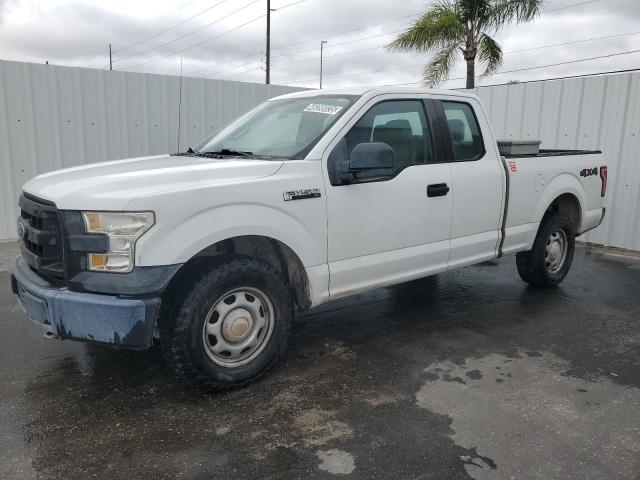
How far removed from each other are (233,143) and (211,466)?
2.47 m

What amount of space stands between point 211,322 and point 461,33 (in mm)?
13009

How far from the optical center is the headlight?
118 inches

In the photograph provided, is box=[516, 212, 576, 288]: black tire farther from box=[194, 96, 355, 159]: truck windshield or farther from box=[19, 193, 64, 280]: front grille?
box=[19, 193, 64, 280]: front grille

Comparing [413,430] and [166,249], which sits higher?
[166,249]

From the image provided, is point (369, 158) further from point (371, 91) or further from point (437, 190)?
point (437, 190)

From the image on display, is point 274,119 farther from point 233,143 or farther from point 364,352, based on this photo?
point 364,352

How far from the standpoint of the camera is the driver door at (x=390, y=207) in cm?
386

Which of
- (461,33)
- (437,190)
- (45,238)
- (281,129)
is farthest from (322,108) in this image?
(461,33)

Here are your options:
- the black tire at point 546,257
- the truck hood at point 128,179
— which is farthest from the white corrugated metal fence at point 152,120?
the truck hood at point 128,179

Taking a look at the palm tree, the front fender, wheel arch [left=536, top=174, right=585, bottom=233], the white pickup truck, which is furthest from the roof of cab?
the palm tree

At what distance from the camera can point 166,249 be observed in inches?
121

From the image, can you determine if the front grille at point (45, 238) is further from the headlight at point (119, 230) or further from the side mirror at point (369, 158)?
the side mirror at point (369, 158)

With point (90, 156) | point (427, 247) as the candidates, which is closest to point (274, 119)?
point (427, 247)

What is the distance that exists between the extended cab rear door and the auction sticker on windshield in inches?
41.6
